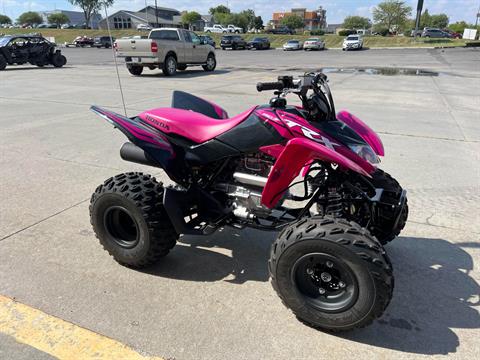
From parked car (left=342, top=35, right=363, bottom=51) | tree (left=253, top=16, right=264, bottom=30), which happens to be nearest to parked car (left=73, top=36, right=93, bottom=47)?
parked car (left=342, top=35, right=363, bottom=51)

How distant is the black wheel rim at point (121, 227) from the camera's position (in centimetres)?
330

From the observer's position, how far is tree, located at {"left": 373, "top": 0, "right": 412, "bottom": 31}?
303ft

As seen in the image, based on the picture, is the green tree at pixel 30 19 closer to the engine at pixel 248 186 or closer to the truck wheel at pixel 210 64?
the truck wheel at pixel 210 64

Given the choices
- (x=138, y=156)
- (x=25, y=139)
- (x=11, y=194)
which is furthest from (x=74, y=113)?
(x=138, y=156)

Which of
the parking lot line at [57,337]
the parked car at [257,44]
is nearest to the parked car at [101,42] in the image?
the parked car at [257,44]

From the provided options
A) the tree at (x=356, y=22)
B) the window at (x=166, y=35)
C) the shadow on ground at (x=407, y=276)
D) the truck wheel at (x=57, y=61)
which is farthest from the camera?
the tree at (x=356, y=22)

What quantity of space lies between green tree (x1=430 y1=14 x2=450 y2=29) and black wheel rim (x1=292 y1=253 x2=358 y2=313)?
5489 inches

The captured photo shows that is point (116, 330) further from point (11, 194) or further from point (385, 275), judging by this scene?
point (11, 194)

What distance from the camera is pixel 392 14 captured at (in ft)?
305

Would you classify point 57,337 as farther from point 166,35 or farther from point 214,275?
point 166,35

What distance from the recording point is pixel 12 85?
1430 centimetres

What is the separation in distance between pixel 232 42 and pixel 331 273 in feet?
155

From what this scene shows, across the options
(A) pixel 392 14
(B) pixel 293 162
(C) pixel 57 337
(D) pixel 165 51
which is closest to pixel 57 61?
(D) pixel 165 51

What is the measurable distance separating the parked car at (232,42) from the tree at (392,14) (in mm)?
59036
